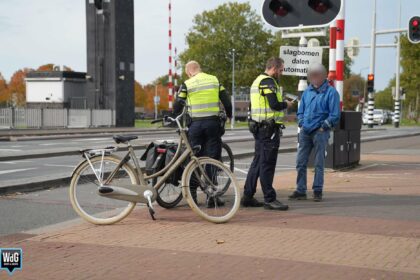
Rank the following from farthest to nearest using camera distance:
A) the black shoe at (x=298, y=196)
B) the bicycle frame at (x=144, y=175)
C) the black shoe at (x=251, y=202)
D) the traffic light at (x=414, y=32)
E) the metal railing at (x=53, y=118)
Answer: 1. the metal railing at (x=53, y=118)
2. the traffic light at (x=414, y=32)
3. the black shoe at (x=298, y=196)
4. the black shoe at (x=251, y=202)
5. the bicycle frame at (x=144, y=175)

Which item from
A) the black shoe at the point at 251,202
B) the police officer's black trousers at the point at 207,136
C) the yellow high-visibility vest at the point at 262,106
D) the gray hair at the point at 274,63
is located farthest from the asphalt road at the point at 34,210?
the gray hair at the point at 274,63

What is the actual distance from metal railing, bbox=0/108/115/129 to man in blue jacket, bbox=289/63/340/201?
27180 millimetres

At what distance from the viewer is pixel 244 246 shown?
4.81 metres

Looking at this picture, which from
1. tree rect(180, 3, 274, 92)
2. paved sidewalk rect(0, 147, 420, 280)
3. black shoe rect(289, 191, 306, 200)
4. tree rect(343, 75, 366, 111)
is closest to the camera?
paved sidewalk rect(0, 147, 420, 280)

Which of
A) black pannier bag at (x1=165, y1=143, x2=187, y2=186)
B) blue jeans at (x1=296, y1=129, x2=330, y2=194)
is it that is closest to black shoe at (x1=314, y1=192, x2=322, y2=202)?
blue jeans at (x1=296, y1=129, x2=330, y2=194)

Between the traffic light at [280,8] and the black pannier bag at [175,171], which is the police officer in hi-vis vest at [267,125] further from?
the traffic light at [280,8]

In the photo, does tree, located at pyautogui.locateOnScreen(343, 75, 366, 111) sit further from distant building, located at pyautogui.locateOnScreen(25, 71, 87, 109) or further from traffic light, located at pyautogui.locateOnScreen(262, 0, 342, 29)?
traffic light, located at pyautogui.locateOnScreen(262, 0, 342, 29)

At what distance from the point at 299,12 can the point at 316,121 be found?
2562 millimetres

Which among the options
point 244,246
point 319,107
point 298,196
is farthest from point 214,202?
point 319,107

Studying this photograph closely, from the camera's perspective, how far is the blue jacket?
7.41 metres

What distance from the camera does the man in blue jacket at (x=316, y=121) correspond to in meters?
7.38

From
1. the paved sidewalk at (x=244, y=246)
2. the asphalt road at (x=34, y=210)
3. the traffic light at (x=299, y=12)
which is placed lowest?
the asphalt road at (x=34, y=210)

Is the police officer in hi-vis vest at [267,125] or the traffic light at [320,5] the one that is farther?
the traffic light at [320,5]

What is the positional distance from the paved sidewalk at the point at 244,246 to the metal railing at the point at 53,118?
89.4 feet
